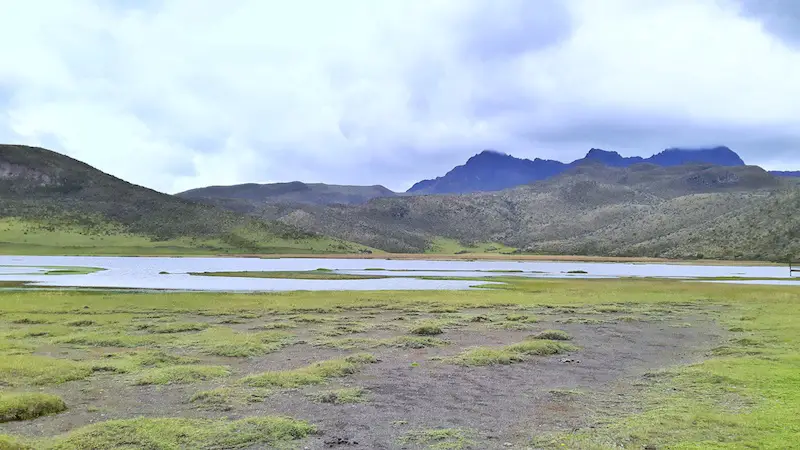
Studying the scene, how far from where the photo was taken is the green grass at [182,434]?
14.8m

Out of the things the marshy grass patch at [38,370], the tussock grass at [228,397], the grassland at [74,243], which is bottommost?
the tussock grass at [228,397]

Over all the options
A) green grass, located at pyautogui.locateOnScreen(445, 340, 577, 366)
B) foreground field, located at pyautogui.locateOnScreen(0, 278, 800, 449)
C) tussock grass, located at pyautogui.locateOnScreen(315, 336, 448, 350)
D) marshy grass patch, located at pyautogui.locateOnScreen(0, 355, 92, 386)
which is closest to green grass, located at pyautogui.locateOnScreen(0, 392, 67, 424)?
foreground field, located at pyautogui.locateOnScreen(0, 278, 800, 449)

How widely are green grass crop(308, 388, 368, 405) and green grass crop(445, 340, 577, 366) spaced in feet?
→ 22.6

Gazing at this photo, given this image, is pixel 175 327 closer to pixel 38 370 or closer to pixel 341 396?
pixel 38 370

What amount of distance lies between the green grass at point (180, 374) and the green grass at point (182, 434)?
593 centimetres

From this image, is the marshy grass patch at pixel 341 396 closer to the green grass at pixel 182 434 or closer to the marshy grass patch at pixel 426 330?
the green grass at pixel 182 434

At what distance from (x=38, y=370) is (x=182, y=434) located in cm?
1135

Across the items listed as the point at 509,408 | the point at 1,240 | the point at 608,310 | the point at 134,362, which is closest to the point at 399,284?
the point at 608,310

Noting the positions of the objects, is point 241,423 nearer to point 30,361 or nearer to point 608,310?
point 30,361

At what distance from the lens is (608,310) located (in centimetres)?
4900

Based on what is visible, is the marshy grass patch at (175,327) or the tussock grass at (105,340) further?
the marshy grass patch at (175,327)

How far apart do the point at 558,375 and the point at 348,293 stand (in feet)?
134

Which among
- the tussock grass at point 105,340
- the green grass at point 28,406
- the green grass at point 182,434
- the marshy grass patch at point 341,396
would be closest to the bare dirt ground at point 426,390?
the marshy grass patch at point 341,396

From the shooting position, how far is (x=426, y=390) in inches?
→ 843
